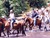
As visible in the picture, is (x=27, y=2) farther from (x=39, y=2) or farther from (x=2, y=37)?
(x=2, y=37)

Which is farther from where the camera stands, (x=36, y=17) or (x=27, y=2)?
(x=27, y=2)

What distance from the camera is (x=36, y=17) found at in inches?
706

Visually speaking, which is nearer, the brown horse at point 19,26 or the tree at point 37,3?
the brown horse at point 19,26

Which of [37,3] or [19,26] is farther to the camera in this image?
[37,3]

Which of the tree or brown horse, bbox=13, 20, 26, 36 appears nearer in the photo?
brown horse, bbox=13, 20, 26, 36

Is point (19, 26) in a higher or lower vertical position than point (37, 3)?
lower

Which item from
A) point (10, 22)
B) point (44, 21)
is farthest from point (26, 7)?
point (10, 22)

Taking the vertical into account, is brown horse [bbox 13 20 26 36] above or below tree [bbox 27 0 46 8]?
below

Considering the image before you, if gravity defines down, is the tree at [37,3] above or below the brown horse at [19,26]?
above

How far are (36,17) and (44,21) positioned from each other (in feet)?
5.94

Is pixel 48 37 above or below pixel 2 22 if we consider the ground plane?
below

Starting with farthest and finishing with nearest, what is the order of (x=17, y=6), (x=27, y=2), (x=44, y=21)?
(x=27, y=2) → (x=17, y=6) → (x=44, y=21)

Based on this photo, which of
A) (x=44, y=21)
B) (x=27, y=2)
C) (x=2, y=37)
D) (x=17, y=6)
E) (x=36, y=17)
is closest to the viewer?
(x=2, y=37)

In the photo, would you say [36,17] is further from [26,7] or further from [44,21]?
[26,7]
